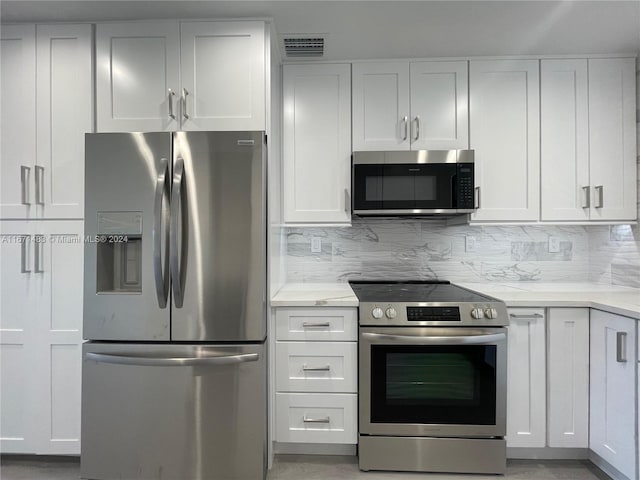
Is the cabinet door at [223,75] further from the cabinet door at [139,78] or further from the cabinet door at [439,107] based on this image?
the cabinet door at [439,107]

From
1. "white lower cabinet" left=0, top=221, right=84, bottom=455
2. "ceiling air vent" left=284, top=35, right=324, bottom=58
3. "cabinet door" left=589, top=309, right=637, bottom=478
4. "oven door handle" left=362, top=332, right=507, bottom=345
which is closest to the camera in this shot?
"cabinet door" left=589, top=309, right=637, bottom=478

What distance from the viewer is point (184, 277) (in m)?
1.68

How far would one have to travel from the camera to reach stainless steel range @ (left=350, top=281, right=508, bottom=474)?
5.89 feet

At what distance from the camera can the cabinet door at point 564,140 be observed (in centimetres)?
222

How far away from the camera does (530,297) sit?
6.28ft

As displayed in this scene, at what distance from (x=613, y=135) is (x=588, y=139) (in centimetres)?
15

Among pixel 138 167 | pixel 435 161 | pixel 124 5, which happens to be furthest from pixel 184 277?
pixel 435 161

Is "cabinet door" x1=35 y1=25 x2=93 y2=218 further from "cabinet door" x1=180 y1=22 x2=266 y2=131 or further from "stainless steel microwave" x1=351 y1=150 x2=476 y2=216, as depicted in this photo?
"stainless steel microwave" x1=351 y1=150 x2=476 y2=216

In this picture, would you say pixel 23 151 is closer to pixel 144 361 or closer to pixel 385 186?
pixel 144 361

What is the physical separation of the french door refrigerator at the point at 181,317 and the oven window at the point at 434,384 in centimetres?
64

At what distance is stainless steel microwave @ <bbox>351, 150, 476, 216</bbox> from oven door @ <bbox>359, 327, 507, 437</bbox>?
0.76 m

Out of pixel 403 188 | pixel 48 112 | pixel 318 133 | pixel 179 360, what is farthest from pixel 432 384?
pixel 48 112

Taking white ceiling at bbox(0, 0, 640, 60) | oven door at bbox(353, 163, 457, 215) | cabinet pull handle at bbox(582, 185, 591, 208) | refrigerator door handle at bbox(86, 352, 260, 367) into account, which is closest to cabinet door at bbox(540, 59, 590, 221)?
cabinet pull handle at bbox(582, 185, 591, 208)

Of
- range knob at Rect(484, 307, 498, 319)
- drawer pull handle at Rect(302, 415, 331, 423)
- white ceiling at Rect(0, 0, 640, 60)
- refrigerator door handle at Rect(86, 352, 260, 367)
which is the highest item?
white ceiling at Rect(0, 0, 640, 60)
